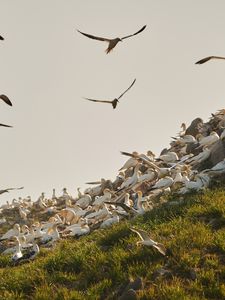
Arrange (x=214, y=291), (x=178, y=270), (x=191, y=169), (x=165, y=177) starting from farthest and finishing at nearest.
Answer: (x=191, y=169)
(x=165, y=177)
(x=178, y=270)
(x=214, y=291)

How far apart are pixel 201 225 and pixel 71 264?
3.12 meters

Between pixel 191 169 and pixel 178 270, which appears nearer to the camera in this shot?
pixel 178 270

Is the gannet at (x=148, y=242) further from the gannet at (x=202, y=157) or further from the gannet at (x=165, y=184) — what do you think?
the gannet at (x=202, y=157)

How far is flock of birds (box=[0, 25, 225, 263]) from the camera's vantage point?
20672 mm

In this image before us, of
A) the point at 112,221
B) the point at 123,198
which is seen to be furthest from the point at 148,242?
the point at 123,198

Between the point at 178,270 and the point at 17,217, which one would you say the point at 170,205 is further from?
the point at 17,217

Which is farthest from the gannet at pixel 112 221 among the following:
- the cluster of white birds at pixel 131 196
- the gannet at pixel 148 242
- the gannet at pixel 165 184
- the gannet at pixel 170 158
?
the gannet at pixel 170 158

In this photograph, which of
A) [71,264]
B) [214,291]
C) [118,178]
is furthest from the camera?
A: [118,178]

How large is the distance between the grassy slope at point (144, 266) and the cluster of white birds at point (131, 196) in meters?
0.56

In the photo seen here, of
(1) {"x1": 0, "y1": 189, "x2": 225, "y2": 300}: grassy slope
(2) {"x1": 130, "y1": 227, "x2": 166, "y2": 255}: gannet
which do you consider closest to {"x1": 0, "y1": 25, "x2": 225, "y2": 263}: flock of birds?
(2) {"x1": 130, "y1": 227, "x2": 166, "y2": 255}: gannet

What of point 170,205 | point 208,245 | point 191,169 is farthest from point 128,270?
point 191,169

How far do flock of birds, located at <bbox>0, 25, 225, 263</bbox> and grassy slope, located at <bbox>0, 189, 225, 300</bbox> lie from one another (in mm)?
539

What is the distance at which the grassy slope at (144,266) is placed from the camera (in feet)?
40.9

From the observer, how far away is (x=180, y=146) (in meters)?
35.2
